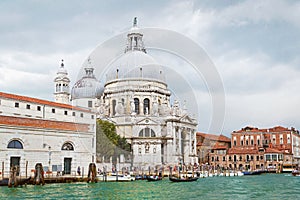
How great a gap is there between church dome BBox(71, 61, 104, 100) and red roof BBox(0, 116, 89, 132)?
27.3m

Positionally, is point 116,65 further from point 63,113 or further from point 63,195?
point 63,195

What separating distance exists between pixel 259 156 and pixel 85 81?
31945 mm

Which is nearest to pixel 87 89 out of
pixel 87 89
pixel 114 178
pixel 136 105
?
pixel 87 89

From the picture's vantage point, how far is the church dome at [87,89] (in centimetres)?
6981

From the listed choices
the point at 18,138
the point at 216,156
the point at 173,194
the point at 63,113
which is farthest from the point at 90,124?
the point at 216,156

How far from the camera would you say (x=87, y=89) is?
70125mm

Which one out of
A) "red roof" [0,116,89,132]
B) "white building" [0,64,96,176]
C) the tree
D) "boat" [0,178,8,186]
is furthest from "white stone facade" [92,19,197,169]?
"boat" [0,178,8,186]

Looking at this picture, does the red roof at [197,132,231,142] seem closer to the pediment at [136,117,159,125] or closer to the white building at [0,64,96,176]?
the pediment at [136,117,159,125]

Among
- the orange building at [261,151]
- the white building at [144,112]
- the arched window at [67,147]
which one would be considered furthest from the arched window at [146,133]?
the arched window at [67,147]

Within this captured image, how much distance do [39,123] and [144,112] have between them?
101 ft

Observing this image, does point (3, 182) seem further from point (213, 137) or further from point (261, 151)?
point (261, 151)

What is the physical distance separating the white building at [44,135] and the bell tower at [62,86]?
68.1 ft

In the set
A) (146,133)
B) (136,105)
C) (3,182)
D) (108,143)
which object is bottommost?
(3,182)

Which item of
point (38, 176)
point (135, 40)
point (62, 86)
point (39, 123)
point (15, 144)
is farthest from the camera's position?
point (135, 40)
